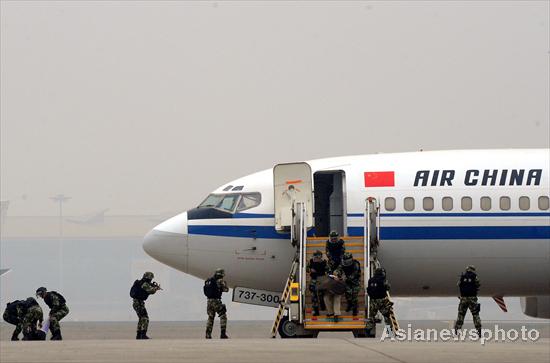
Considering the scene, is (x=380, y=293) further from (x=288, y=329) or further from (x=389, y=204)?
(x=389, y=204)

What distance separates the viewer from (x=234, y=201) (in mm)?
31547

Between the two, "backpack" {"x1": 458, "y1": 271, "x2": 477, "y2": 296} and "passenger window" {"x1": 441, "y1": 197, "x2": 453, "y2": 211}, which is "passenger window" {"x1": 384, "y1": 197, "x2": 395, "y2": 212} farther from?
"backpack" {"x1": 458, "y1": 271, "x2": 477, "y2": 296}

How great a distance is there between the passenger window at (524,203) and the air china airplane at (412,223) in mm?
27

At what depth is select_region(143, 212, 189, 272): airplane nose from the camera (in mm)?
31203

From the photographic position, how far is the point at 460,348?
66.8 ft

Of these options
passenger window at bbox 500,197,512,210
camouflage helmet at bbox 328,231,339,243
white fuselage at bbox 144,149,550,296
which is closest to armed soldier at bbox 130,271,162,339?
white fuselage at bbox 144,149,550,296

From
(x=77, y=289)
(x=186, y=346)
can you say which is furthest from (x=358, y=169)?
(x=77, y=289)

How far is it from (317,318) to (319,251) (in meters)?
1.76

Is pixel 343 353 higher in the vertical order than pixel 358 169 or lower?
lower

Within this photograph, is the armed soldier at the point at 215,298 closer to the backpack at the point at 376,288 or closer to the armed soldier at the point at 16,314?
the backpack at the point at 376,288

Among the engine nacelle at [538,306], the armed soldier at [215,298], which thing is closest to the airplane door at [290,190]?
the armed soldier at [215,298]

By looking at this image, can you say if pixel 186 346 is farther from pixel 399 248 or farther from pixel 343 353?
pixel 399 248

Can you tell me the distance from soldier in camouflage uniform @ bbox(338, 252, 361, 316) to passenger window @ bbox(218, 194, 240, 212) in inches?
162

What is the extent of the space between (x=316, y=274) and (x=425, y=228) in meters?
3.47
